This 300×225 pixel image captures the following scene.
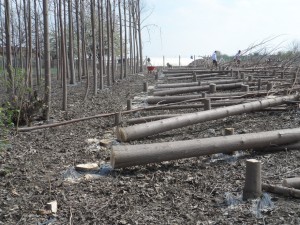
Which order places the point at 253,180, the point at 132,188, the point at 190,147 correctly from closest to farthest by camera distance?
1. the point at 253,180
2. the point at 132,188
3. the point at 190,147

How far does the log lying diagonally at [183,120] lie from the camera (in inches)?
215

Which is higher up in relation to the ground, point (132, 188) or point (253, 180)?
point (253, 180)

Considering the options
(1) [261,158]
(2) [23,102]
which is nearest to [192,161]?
(1) [261,158]

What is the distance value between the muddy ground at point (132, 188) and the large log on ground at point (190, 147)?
18 centimetres

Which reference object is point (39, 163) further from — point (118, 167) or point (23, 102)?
point (23, 102)

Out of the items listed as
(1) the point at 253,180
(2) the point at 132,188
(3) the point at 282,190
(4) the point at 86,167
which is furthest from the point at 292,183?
(4) the point at 86,167

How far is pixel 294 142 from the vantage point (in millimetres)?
4836

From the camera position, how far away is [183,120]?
592 centimetres

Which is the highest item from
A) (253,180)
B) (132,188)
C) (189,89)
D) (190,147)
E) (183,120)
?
(189,89)

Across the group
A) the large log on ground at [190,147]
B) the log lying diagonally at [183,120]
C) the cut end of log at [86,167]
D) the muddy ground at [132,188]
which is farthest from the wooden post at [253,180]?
the log lying diagonally at [183,120]

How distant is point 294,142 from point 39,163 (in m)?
3.48

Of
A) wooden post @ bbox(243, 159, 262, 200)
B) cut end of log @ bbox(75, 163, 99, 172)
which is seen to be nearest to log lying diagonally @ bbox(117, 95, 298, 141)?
cut end of log @ bbox(75, 163, 99, 172)

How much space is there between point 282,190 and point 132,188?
1.53 m

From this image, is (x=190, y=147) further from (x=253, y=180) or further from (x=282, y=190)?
(x=282, y=190)
